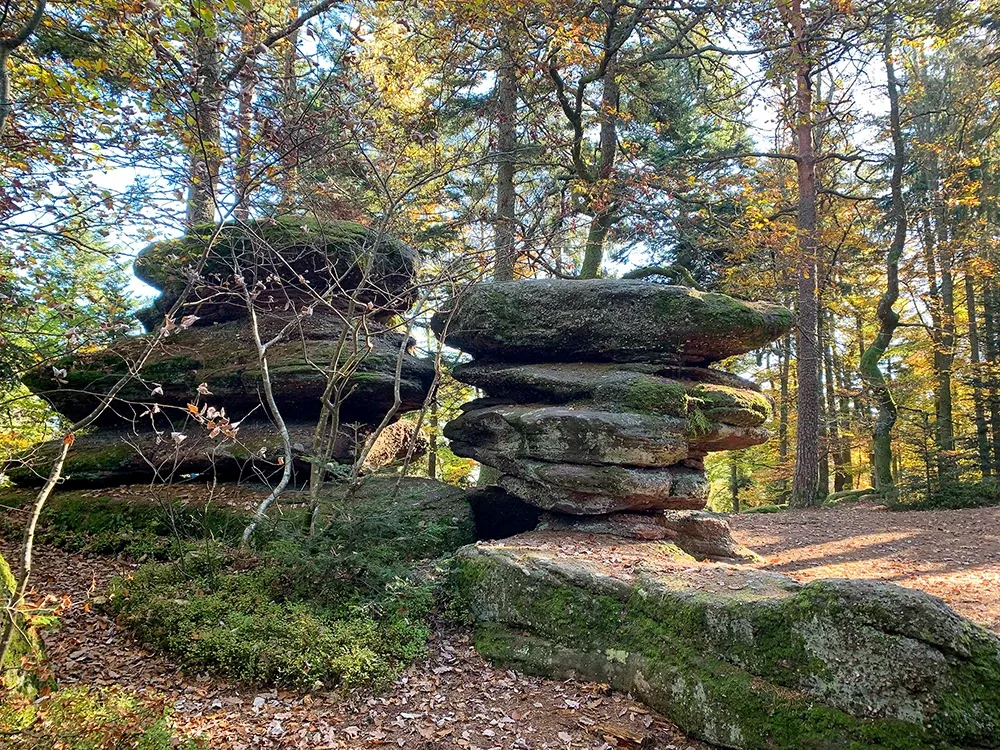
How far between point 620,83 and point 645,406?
8.41 meters

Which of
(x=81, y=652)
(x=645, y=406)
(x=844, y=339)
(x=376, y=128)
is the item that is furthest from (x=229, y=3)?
(x=844, y=339)

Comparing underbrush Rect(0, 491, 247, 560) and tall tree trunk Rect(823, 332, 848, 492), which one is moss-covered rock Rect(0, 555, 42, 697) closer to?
underbrush Rect(0, 491, 247, 560)

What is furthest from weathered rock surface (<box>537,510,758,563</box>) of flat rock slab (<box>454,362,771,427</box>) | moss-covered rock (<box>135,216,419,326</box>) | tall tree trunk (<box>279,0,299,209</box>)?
tall tree trunk (<box>279,0,299,209</box>)

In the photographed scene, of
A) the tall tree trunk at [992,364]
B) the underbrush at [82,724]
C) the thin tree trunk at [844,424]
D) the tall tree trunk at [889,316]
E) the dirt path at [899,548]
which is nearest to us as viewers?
the underbrush at [82,724]

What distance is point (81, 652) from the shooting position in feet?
16.0

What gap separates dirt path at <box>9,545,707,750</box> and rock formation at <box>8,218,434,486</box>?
3.87 metres

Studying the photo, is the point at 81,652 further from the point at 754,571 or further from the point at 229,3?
the point at 754,571

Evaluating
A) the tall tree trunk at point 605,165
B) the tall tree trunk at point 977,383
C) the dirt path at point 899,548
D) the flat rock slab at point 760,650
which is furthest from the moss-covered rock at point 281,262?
the tall tree trunk at point 977,383

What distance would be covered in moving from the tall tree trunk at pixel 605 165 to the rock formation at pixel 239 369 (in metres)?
4.12

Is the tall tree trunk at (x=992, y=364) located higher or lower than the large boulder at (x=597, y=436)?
higher

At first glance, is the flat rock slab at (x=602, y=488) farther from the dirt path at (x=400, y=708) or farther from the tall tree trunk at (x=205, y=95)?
the tall tree trunk at (x=205, y=95)

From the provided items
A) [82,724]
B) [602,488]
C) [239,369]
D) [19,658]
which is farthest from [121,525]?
[602,488]

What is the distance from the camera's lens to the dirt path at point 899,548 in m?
6.62

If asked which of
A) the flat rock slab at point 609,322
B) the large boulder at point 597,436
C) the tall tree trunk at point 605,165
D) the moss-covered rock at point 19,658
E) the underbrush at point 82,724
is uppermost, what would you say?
the tall tree trunk at point 605,165
